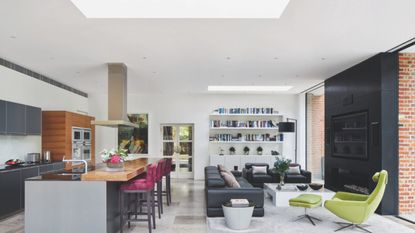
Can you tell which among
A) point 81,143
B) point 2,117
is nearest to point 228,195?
point 2,117

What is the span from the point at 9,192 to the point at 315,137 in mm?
9547

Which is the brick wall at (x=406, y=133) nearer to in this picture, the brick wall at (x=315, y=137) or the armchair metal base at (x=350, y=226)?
the armchair metal base at (x=350, y=226)

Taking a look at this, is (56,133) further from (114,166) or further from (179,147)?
(179,147)

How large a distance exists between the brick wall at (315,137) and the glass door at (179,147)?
13.8ft

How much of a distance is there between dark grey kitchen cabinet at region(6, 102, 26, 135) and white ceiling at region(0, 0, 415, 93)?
0.99 metres

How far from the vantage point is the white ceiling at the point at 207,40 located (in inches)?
171

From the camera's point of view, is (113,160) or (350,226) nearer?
(113,160)

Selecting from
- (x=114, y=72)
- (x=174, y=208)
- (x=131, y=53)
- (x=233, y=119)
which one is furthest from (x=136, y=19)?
(x=233, y=119)

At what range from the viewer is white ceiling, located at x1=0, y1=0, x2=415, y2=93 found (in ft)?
14.3

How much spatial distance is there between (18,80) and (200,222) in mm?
4917

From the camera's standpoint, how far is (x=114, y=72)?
7363 millimetres

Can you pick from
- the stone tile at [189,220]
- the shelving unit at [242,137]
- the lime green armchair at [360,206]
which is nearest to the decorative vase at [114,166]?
the stone tile at [189,220]

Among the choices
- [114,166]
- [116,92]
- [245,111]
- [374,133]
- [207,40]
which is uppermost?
[207,40]

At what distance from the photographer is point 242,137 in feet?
38.7
